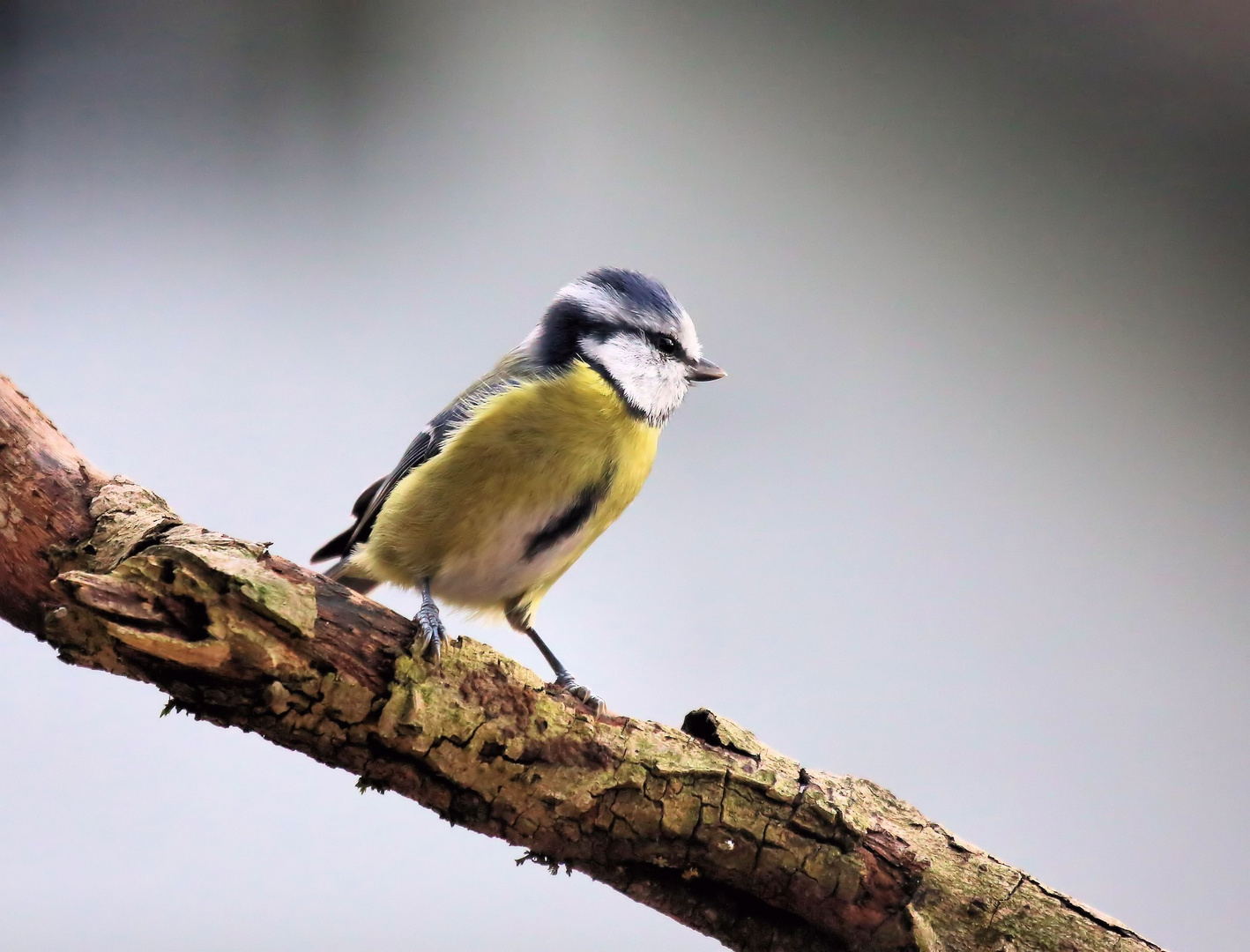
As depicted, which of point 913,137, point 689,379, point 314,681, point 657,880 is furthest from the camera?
point 913,137

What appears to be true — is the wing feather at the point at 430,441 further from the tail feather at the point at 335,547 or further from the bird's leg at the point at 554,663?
the bird's leg at the point at 554,663

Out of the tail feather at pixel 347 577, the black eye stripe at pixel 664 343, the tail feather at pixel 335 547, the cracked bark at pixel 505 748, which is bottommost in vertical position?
the cracked bark at pixel 505 748

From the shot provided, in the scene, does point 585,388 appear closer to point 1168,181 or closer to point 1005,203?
point 1005,203

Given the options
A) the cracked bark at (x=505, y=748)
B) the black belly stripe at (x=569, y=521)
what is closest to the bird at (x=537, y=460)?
the black belly stripe at (x=569, y=521)

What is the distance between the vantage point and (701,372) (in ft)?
4.46

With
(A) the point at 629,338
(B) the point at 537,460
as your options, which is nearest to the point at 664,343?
(A) the point at 629,338

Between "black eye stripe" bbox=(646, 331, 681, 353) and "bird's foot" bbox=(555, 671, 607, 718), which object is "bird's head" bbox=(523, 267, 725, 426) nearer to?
"black eye stripe" bbox=(646, 331, 681, 353)

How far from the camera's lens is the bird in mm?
1155

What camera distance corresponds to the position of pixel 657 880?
100 cm

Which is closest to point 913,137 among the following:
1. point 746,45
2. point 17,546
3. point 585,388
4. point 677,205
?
point 746,45

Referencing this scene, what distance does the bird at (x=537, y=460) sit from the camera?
1.16 metres

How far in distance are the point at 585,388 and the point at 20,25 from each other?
69.6 inches

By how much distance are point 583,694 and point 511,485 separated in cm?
26

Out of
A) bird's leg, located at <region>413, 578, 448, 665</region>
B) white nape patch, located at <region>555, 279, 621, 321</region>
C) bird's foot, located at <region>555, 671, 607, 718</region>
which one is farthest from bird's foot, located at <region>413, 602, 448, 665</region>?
white nape patch, located at <region>555, 279, 621, 321</region>
